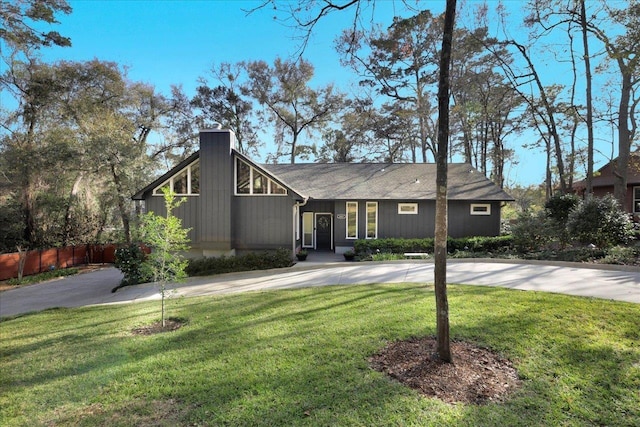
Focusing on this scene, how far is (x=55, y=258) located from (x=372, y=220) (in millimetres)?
15875

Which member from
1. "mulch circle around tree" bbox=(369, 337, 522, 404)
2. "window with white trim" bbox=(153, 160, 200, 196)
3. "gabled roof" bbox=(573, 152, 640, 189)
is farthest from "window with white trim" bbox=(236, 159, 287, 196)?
"gabled roof" bbox=(573, 152, 640, 189)

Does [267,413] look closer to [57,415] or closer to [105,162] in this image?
[57,415]

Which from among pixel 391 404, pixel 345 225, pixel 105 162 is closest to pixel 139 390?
pixel 391 404

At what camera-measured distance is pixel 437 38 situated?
822 inches

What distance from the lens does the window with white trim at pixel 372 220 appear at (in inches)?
600

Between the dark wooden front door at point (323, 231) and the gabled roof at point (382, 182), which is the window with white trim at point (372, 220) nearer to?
the gabled roof at point (382, 182)

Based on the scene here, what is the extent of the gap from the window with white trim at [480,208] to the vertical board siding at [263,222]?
872 cm

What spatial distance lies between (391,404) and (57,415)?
10.0 ft

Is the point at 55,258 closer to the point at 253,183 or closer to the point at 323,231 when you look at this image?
the point at 253,183

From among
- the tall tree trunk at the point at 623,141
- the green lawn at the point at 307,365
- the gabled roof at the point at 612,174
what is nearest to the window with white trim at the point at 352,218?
the green lawn at the point at 307,365

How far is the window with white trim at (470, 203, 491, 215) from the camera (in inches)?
589

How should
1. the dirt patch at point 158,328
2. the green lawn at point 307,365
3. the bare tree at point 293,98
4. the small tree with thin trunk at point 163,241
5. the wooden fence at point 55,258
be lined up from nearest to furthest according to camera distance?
the green lawn at point 307,365, the dirt patch at point 158,328, the small tree with thin trunk at point 163,241, the wooden fence at point 55,258, the bare tree at point 293,98

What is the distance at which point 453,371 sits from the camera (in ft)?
11.2

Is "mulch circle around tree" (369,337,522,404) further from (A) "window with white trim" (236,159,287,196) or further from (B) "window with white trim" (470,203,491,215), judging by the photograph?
(B) "window with white trim" (470,203,491,215)
